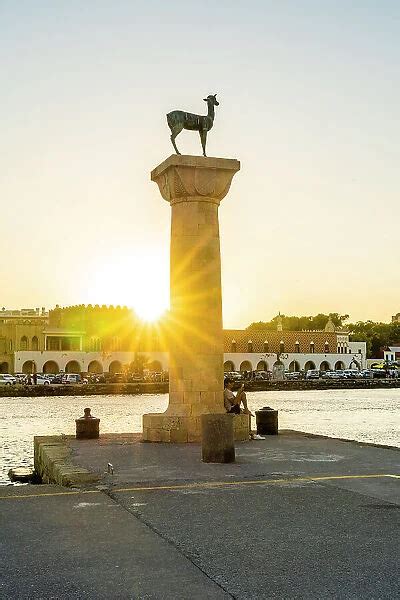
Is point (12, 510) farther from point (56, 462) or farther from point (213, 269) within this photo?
point (213, 269)

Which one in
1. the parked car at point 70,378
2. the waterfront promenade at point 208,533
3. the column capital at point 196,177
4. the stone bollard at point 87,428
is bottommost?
the waterfront promenade at point 208,533

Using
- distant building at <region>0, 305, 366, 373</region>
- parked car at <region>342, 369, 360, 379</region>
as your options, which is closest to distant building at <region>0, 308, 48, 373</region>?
distant building at <region>0, 305, 366, 373</region>

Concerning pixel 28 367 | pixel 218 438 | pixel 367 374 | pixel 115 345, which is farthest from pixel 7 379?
pixel 218 438

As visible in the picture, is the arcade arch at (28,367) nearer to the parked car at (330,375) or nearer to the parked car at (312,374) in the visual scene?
the parked car at (312,374)

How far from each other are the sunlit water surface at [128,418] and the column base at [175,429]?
16.8 feet

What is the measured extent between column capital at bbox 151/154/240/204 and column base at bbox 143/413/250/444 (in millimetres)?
4520

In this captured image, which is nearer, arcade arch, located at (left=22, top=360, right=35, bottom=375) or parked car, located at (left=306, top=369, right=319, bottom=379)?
arcade arch, located at (left=22, top=360, right=35, bottom=375)

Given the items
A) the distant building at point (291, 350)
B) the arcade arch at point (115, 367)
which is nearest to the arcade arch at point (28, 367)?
the arcade arch at point (115, 367)

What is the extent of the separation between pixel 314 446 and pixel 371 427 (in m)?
32.5

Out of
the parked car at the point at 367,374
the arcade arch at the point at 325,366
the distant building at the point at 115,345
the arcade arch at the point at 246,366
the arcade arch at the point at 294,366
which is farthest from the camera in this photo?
the parked car at the point at 367,374

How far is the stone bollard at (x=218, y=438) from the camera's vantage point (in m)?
13.0

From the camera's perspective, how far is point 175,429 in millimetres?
16703

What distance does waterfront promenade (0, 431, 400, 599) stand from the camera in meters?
6.17

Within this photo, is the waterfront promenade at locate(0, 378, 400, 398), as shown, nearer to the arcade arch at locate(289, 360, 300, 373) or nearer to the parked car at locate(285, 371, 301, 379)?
the parked car at locate(285, 371, 301, 379)
